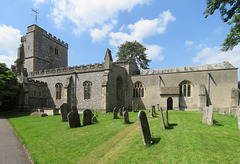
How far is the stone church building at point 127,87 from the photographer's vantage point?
60.1ft

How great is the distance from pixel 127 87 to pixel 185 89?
9.40m

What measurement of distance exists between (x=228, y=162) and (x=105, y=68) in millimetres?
16196

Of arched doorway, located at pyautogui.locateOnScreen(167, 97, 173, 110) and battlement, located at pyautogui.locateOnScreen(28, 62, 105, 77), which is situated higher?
battlement, located at pyautogui.locateOnScreen(28, 62, 105, 77)

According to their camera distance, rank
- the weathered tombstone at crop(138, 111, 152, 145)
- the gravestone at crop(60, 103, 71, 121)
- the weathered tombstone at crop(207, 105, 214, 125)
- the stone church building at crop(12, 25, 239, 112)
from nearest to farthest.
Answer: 1. the weathered tombstone at crop(138, 111, 152, 145)
2. the weathered tombstone at crop(207, 105, 214, 125)
3. the gravestone at crop(60, 103, 71, 121)
4. the stone church building at crop(12, 25, 239, 112)

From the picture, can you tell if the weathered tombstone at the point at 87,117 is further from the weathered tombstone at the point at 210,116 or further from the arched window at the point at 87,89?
the arched window at the point at 87,89

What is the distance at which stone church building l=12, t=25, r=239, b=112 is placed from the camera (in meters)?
18.3

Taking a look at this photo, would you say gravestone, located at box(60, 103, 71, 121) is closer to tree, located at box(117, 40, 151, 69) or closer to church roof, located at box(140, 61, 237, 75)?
church roof, located at box(140, 61, 237, 75)

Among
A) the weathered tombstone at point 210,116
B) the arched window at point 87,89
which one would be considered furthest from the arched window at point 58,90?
the weathered tombstone at point 210,116

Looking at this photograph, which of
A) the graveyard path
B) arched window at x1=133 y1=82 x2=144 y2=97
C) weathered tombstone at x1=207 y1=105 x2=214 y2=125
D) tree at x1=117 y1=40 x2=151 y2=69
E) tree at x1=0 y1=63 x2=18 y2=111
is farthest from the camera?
tree at x1=117 y1=40 x2=151 y2=69

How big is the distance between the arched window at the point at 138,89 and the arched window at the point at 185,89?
242 inches

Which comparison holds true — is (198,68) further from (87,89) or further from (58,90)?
(58,90)

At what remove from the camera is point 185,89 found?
66.4 feet

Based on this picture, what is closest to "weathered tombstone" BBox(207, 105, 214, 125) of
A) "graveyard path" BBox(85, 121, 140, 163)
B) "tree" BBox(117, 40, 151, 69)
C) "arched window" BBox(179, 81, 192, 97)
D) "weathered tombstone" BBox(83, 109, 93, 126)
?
"graveyard path" BBox(85, 121, 140, 163)

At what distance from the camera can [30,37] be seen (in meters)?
25.9
